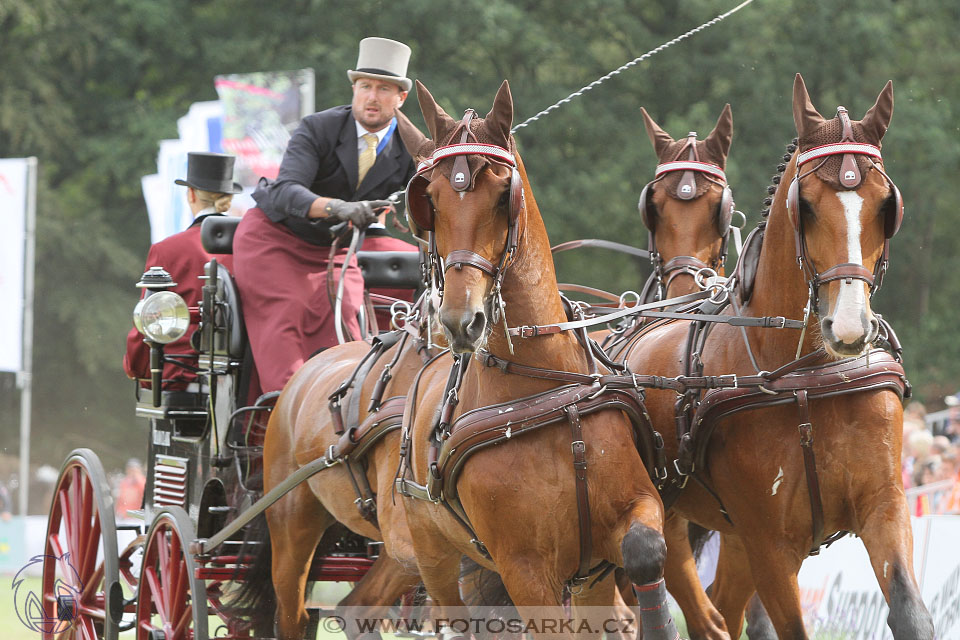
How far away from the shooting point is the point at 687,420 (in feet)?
13.3

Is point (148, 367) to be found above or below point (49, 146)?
below

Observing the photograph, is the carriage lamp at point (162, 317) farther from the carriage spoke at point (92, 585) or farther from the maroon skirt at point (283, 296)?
the carriage spoke at point (92, 585)

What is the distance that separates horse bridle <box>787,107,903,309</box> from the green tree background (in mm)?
13863

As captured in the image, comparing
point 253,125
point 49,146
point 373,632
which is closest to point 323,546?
point 373,632

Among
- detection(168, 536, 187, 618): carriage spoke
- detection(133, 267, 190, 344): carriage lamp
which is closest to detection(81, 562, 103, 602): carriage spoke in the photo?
detection(168, 536, 187, 618): carriage spoke

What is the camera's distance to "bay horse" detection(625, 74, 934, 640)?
3.51m

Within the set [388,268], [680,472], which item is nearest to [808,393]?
[680,472]

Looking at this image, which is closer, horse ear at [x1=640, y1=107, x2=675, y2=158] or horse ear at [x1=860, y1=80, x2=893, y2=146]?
horse ear at [x1=860, y1=80, x2=893, y2=146]

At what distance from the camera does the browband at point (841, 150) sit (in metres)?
3.58

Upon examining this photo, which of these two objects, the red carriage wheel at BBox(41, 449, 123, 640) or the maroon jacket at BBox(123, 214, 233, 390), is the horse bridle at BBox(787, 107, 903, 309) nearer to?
the red carriage wheel at BBox(41, 449, 123, 640)

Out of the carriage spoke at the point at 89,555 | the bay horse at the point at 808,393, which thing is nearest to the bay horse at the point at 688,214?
the bay horse at the point at 808,393

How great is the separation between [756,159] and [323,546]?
534 inches

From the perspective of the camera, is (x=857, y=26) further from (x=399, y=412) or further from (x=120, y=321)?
(x=399, y=412)

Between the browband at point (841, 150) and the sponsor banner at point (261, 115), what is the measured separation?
29.5 ft
